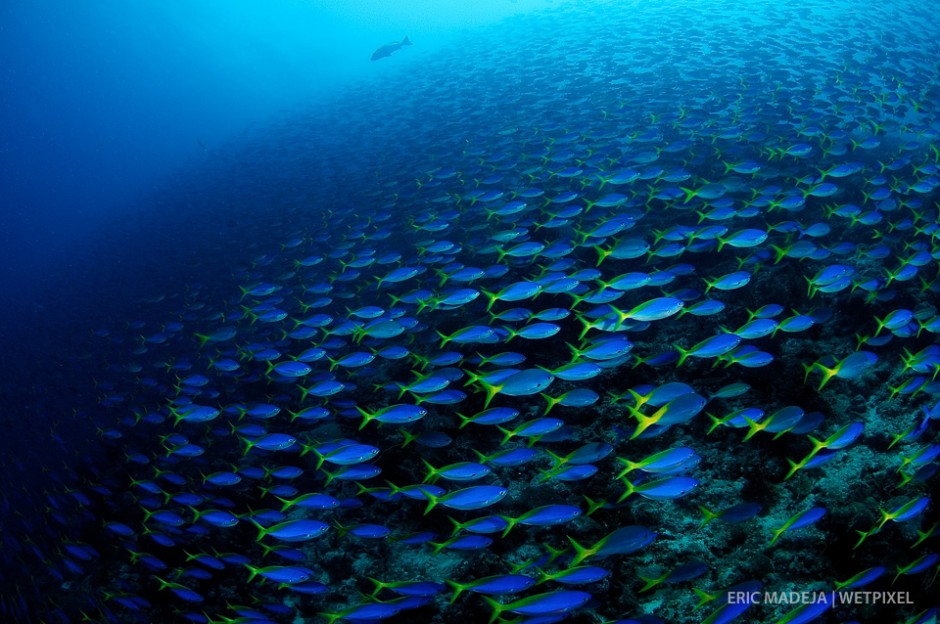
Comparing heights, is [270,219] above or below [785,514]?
above

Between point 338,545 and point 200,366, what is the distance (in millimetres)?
6715

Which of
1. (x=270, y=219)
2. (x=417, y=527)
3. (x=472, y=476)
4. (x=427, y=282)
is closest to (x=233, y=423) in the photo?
(x=417, y=527)

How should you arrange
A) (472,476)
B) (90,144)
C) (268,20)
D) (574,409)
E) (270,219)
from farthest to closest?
(268,20) < (90,144) < (270,219) < (574,409) < (472,476)

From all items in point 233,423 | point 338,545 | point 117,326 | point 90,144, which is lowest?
point 338,545

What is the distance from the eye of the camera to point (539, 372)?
3939 mm

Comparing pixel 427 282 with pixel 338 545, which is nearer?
pixel 338 545

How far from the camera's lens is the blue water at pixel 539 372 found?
3.75 meters

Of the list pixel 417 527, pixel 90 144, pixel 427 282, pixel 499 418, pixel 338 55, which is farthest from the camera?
pixel 338 55

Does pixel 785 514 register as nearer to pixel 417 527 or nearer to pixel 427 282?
pixel 417 527

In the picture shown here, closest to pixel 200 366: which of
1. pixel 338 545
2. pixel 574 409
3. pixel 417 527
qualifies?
pixel 338 545

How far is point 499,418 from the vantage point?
3961mm

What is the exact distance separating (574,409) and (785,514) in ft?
7.46

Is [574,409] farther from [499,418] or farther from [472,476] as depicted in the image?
[472,476]

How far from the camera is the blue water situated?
12.3 feet
